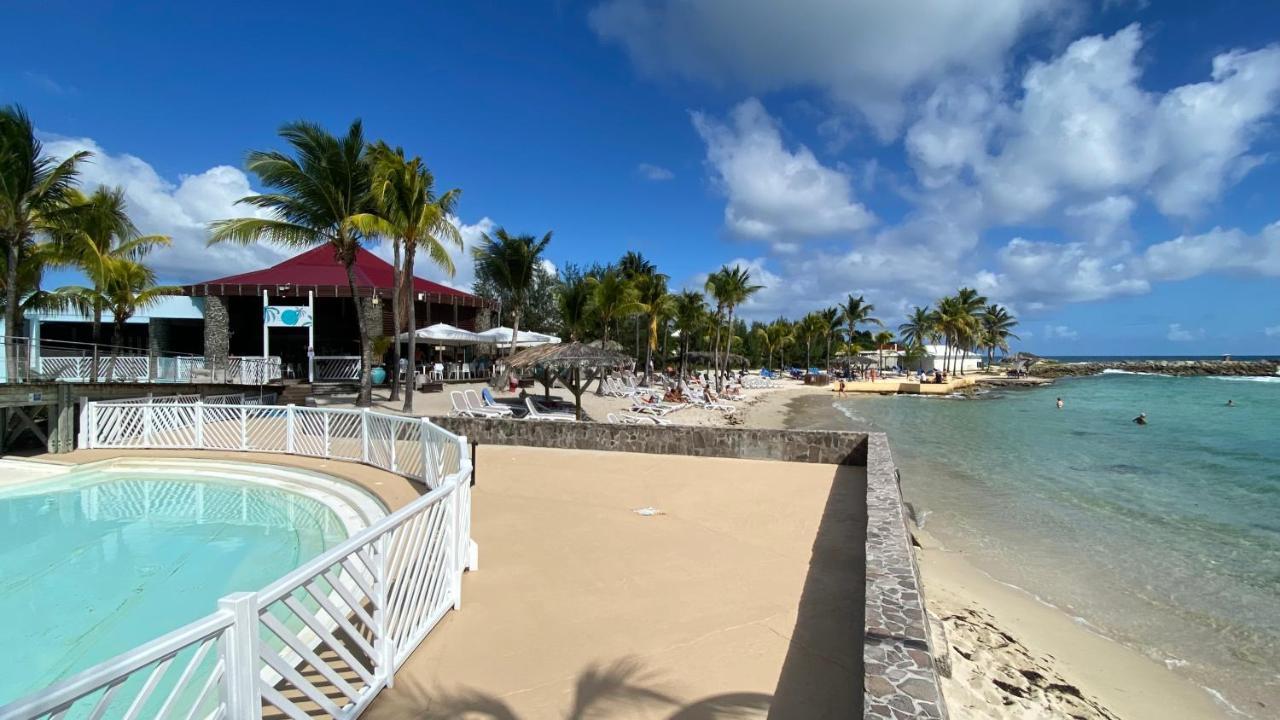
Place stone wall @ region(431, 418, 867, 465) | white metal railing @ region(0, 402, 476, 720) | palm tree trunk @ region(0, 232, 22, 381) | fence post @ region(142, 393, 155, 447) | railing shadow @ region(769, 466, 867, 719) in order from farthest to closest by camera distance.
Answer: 1. fence post @ region(142, 393, 155, 447)
2. palm tree trunk @ region(0, 232, 22, 381)
3. stone wall @ region(431, 418, 867, 465)
4. railing shadow @ region(769, 466, 867, 719)
5. white metal railing @ region(0, 402, 476, 720)

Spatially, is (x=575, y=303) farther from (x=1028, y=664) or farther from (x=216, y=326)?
(x=1028, y=664)

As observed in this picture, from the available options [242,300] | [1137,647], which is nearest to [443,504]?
[1137,647]

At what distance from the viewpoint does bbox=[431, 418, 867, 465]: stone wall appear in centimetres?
1060

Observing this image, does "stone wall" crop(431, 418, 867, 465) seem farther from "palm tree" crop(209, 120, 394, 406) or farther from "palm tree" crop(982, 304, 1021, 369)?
"palm tree" crop(982, 304, 1021, 369)

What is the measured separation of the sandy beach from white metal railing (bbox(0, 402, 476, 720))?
3.79 m

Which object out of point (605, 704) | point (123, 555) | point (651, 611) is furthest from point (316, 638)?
point (123, 555)

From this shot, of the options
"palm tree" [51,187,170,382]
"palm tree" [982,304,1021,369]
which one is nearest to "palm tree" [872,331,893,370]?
"palm tree" [982,304,1021,369]

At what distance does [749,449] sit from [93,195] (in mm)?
18233

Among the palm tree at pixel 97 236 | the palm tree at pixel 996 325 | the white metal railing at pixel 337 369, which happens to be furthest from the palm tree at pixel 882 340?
the palm tree at pixel 97 236

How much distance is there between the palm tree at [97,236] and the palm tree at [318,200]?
3.62m

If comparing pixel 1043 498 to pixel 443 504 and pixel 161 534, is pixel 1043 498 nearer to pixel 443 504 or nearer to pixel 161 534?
pixel 443 504

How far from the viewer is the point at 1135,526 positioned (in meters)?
10.3

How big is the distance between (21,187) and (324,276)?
11080 mm

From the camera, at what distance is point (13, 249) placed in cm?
1229
